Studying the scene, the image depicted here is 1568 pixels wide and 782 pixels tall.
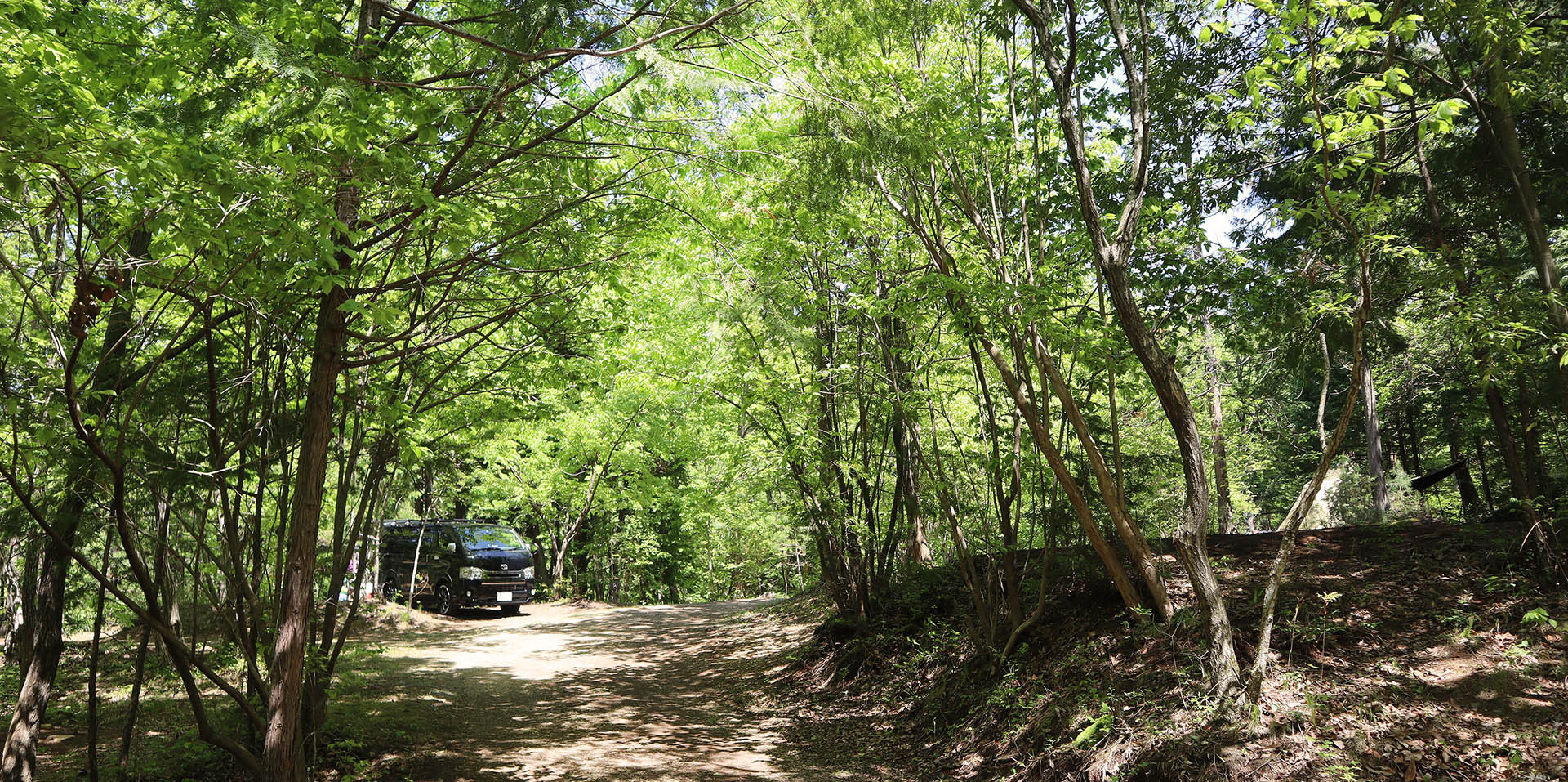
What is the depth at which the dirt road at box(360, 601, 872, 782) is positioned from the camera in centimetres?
645

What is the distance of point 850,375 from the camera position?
29.5 feet

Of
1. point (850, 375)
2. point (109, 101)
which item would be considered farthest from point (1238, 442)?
point (109, 101)

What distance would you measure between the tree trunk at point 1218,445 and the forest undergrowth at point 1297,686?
7344mm

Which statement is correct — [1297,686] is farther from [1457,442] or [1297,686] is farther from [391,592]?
[391,592]

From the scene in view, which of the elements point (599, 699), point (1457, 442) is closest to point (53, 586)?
point (599, 699)

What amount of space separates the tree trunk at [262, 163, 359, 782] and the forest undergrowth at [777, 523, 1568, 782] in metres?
4.16

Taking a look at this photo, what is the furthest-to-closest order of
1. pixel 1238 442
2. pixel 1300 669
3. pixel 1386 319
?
1. pixel 1238 442
2. pixel 1386 319
3. pixel 1300 669

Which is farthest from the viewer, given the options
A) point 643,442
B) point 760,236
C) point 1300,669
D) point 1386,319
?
point 643,442

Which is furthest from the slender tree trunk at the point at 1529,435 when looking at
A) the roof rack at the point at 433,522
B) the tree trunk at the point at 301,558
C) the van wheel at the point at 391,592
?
the van wheel at the point at 391,592

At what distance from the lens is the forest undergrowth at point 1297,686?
4520 mm

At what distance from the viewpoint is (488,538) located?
588 inches

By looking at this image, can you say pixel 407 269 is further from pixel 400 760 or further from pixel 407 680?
pixel 407 680

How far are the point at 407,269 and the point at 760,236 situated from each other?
10.8ft

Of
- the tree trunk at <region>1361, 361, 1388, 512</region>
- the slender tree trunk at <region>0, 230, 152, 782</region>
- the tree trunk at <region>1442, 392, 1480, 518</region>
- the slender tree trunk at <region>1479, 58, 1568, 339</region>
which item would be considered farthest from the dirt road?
the tree trunk at <region>1361, 361, 1388, 512</region>
